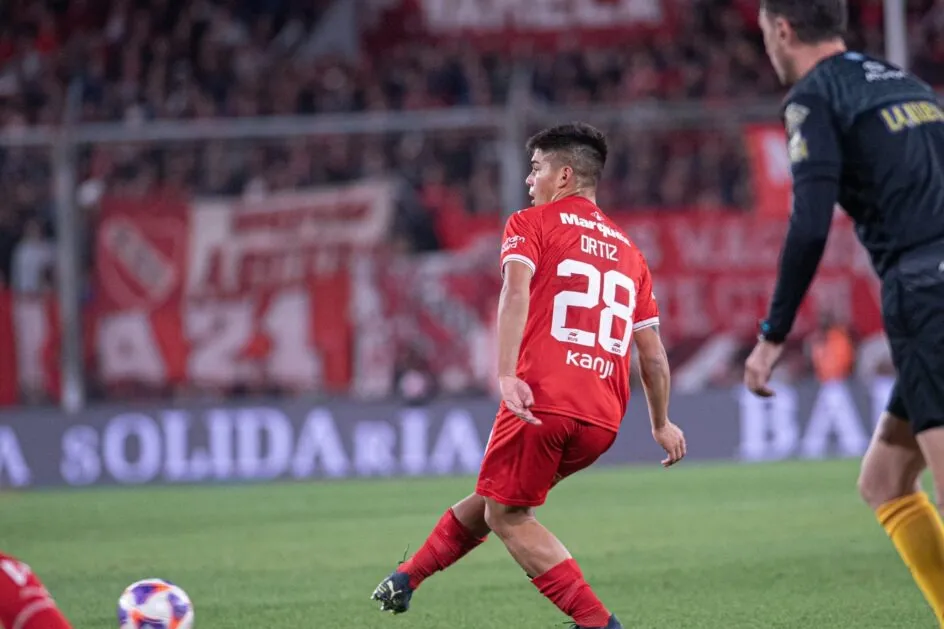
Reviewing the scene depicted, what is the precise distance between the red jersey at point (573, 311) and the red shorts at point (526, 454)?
6 centimetres

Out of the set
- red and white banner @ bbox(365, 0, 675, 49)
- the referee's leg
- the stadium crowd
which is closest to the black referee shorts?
the referee's leg

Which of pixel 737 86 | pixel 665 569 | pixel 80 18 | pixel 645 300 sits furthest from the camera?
pixel 80 18

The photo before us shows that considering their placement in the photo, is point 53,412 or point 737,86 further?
point 737,86

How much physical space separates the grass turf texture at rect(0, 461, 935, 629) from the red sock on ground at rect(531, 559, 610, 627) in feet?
3.29

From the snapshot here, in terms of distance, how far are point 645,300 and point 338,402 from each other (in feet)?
A: 35.1

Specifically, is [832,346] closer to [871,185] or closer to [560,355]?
[560,355]

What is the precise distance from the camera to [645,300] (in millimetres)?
5832

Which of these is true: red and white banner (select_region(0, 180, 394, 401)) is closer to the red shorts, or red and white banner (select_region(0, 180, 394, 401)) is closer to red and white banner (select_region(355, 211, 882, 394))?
red and white banner (select_region(355, 211, 882, 394))

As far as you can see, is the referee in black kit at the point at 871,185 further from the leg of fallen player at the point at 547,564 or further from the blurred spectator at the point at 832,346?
the blurred spectator at the point at 832,346

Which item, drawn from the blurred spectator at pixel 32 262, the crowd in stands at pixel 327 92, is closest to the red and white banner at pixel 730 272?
the crowd in stands at pixel 327 92

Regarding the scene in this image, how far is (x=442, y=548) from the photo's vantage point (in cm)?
604

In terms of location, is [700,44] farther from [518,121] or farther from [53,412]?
[53,412]

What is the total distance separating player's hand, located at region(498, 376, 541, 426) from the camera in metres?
5.27

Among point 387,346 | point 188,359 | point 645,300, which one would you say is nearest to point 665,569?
point 645,300
